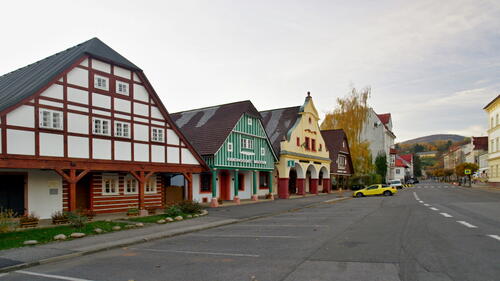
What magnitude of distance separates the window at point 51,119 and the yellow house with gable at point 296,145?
74.0 ft

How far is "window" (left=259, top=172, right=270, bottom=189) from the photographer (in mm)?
38844

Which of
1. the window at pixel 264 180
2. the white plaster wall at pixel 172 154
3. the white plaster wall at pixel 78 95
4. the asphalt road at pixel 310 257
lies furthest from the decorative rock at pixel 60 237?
the window at pixel 264 180

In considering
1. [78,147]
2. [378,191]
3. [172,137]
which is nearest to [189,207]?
[172,137]

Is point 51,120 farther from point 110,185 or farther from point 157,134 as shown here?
point 157,134

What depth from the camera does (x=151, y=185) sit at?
2595cm

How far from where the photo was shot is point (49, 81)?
57.5 feet

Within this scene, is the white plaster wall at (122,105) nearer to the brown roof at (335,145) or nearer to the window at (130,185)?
the window at (130,185)

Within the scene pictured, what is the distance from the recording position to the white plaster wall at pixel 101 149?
63.7 feet

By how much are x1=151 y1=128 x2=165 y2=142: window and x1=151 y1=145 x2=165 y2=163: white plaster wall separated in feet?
1.33

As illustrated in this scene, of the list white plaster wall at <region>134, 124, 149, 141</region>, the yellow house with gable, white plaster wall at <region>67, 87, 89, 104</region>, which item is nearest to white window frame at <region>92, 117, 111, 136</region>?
white plaster wall at <region>67, 87, 89, 104</region>

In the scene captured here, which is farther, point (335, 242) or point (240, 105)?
point (240, 105)

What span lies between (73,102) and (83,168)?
3076 millimetres

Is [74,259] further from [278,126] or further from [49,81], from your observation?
[278,126]

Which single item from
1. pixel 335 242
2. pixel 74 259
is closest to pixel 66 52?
pixel 74 259
